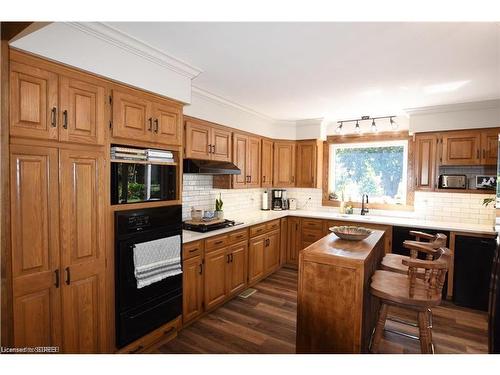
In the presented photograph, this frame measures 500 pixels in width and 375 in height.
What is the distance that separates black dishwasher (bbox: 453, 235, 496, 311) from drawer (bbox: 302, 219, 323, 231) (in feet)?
5.73

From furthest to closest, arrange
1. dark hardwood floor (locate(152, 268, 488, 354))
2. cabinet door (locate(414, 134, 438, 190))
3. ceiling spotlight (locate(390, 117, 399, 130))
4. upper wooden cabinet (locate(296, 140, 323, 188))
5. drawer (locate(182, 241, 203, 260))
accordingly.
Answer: upper wooden cabinet (locate(296, 140, 323, 188)) → ceiling spotlight (locate(390, 117, 399, 130)) → cabinet door (locate(414, 134, 438, 190)) → drawer (locate(182, 241, 203, 260)) → dark hardwood floor (locate(152, 268, 488, 354))

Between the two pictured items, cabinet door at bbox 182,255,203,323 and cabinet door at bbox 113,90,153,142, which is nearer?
cabinet door at bbox 113,90,153,142

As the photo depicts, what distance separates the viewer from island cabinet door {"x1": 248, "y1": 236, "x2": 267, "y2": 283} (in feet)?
12.3

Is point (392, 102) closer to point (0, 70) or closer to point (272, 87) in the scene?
point (272, 87)

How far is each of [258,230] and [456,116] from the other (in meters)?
3.15

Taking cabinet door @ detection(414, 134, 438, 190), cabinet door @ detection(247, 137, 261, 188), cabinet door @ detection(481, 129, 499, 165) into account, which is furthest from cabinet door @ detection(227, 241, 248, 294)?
cabinet door @ detection(481, 129, 499, 165)

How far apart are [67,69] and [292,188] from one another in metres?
4.21

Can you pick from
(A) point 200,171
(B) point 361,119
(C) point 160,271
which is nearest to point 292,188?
(B) point 361,119

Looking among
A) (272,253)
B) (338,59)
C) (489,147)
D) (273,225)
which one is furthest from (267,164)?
(489,147)

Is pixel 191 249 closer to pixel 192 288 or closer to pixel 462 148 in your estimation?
pixel 192 288

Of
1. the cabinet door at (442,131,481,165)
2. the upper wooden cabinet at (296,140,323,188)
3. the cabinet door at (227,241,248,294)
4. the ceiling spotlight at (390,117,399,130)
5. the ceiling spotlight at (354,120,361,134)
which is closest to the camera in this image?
the cabinet door at (227,241,248,294)

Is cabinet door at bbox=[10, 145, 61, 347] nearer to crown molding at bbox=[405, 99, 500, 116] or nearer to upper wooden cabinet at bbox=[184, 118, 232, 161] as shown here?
upper wooden cabinet at bbox=[184, 118, 232, 161]

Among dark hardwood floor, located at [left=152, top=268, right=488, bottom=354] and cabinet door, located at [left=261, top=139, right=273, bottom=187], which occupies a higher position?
cabinet door, located at [left=261, top=139, right=273, bottom=187]

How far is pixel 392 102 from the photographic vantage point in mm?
3674
